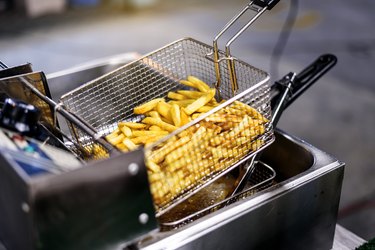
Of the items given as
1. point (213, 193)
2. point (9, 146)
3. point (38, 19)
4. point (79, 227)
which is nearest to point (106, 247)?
point (79, 227)

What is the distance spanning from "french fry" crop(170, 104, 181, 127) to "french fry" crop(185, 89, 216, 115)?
1.3 inches

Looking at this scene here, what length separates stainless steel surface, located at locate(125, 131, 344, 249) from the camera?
4.01 ft

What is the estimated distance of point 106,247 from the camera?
105 centimetres

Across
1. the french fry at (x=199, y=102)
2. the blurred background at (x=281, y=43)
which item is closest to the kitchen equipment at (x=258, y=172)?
the french fry at (x=199, y=102)

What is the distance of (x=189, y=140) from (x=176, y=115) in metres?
0.17

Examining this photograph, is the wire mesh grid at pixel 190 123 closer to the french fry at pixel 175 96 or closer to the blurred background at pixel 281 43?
the french fry at pixel 175 96

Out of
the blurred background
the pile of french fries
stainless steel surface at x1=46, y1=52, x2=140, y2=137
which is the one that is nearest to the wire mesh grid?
the pile of french fries

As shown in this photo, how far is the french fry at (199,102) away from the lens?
141cm

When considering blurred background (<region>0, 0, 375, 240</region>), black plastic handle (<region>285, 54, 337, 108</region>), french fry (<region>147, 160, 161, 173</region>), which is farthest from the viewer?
blurred background (<region>0, 0, 375, 240</region>)

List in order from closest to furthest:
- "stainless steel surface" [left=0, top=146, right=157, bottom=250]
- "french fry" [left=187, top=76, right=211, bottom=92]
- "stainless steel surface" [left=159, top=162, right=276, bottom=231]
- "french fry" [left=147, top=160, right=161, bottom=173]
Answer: "stainless steel surface" [left=0, top=146, right=157, bottom=250]
"french fry" [left=147, top=160, right=161, bottom=173]
"stainless steel surface" [left=159, top=162, right=276, bottom=231]
"french fry" [left=187, top=76, right=211, bottom=92]

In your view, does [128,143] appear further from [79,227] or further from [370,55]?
[370,55]

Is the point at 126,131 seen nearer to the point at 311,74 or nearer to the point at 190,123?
the point at 190,123

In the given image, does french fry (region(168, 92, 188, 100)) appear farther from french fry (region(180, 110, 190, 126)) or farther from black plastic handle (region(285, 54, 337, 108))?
black plastic handle (region(285, 54, 337, 108))

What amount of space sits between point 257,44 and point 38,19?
293 cm
